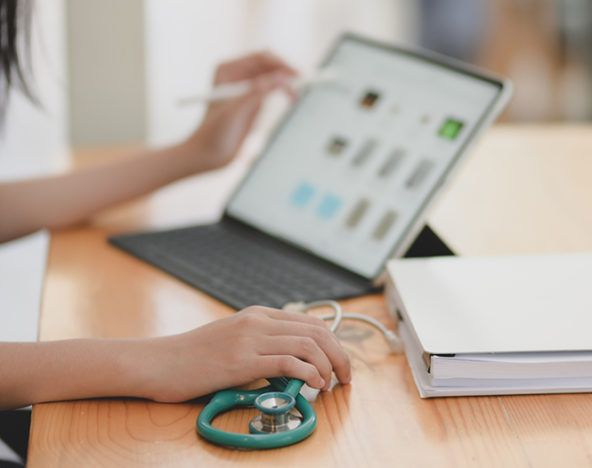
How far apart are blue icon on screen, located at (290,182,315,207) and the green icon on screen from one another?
175 millimetres

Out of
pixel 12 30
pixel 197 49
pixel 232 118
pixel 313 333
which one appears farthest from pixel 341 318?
pixel 197 49

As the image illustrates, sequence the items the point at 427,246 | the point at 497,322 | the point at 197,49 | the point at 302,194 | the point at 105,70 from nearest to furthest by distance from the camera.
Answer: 1. the point at 497,322
2. the point at 427,246
3. the point at 302,194
4. the point at 105,70
5. the point at 197,49

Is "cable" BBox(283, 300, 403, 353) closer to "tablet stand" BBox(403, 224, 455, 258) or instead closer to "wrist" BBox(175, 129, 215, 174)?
"tablet stand" BBox(403, 224, 455, 258)

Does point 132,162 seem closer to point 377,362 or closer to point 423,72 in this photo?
point 423,72

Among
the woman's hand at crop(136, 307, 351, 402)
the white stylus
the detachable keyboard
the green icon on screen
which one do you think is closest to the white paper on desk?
the detachable keyboard

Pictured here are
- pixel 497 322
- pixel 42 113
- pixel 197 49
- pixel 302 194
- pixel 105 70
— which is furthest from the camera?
pixel 197 49

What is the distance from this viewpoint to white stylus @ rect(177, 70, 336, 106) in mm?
1207

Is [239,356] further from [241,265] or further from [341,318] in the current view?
[241,265]

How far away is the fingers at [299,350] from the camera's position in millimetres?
719

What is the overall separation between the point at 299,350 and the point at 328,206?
1.30ft

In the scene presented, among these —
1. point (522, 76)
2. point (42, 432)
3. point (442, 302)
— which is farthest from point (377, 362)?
point (522, 76)

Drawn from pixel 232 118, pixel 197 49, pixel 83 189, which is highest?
pixel 232 118

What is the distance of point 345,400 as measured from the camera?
0.73 m

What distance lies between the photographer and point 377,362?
80 centimetres
